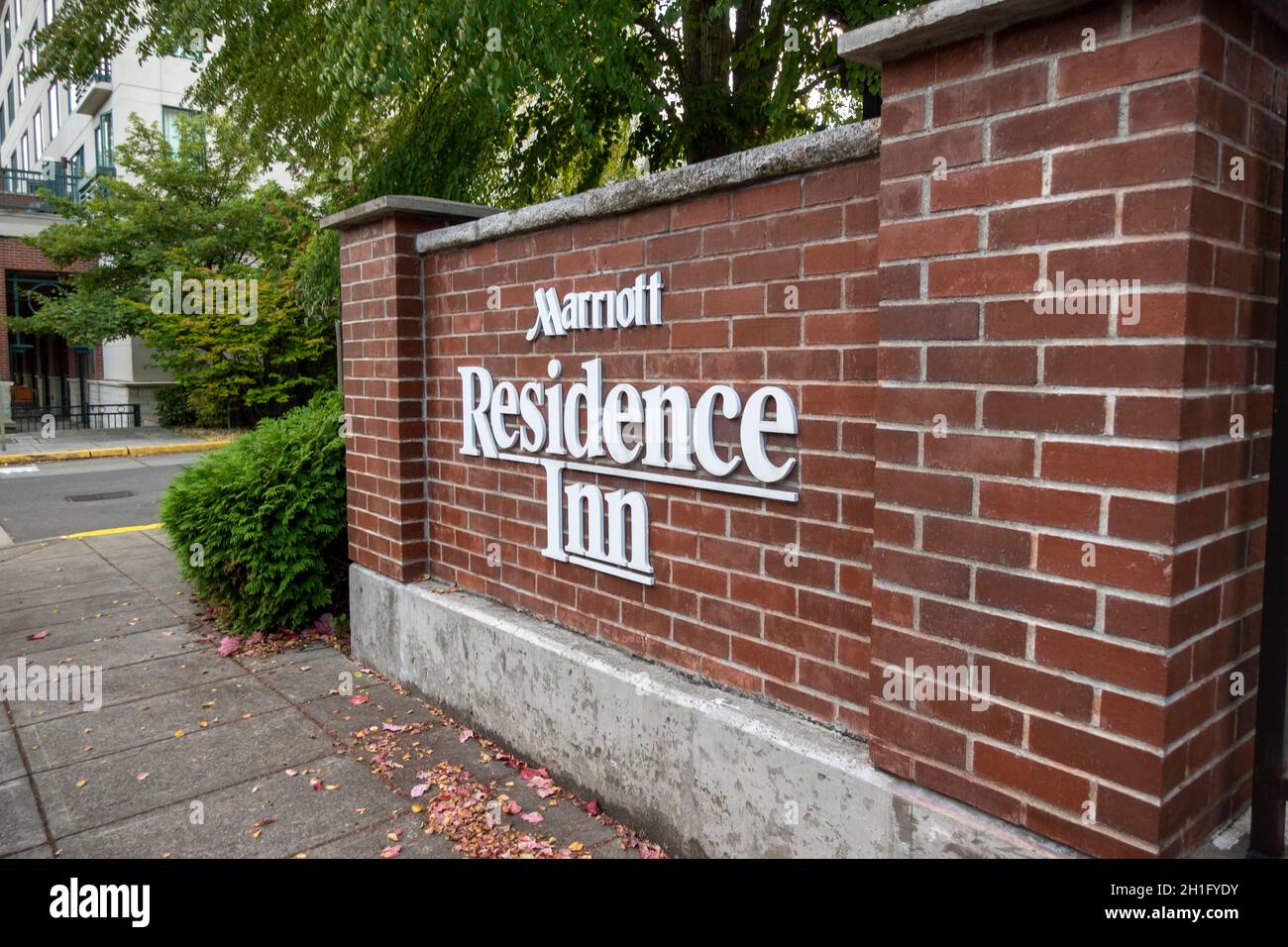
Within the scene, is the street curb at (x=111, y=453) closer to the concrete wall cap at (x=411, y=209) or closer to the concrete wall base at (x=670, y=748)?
the concrete wall cap at (x=411, y=209)

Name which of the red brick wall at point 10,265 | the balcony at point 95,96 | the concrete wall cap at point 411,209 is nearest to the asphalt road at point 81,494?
the concrete wall cap at point 411,209

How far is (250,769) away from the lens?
3.95m

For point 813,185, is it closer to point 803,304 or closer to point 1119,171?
point 803,304

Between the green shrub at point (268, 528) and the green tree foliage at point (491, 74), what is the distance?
2.09 meters

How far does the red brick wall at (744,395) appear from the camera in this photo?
276cm

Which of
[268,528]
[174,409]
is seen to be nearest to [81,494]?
[268,528]

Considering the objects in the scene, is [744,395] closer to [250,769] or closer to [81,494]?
[250,769]

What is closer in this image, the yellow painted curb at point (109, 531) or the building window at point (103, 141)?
the yellow painted curb at point (109, 531)

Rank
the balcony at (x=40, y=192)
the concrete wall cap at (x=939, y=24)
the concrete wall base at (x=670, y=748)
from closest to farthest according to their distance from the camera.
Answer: the concrete wall cap at (x=939, y=24), the concrete wall base at (x=670, y=748), the balcony at (x=40, y=192)

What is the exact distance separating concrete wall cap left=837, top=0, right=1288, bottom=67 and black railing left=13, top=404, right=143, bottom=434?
21065 millimetres

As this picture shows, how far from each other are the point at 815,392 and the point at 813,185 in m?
0.63

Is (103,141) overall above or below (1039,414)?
above

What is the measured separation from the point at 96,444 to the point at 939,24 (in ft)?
60.4

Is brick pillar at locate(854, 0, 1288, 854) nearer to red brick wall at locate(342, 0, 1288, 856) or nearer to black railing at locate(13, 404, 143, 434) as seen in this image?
red brick wall at locate(342, 0, 1288, 856)
